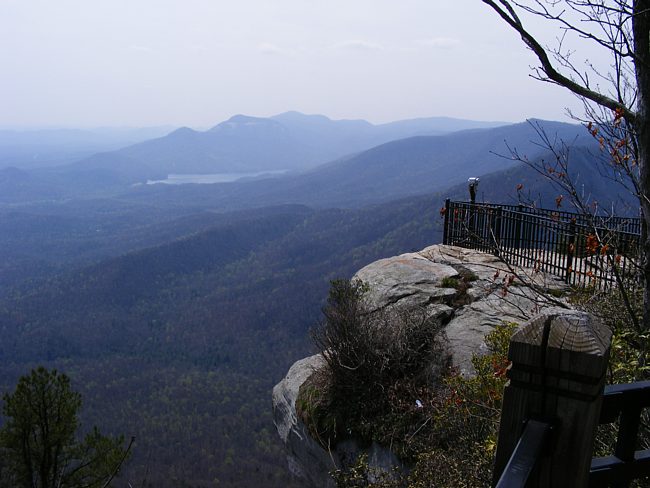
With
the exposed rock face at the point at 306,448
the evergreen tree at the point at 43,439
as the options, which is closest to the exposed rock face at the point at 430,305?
the exposed rock face at the point at 306,448

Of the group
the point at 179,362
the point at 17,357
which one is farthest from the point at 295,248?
the point at 17,357

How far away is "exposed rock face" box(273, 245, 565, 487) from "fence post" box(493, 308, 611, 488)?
570 centimetres

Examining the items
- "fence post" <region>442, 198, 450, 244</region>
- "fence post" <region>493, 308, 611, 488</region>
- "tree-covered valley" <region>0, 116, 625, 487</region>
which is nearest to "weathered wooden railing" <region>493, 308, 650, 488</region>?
"fence post" <region>493, 308, 611, 488</region>

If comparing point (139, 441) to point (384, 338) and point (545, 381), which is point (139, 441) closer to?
point (384, 338)

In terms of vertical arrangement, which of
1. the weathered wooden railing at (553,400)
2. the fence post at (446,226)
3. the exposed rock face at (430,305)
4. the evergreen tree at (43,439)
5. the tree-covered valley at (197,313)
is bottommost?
the tree-covered valley at (197,313)

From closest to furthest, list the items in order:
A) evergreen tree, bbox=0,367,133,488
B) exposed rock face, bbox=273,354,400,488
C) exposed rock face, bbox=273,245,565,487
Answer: exposed rock face, bbox=273,354,400,488 < exposed rock face, bbox=273,245,565,487 < evergreen tree, bbox=0,367,133,488

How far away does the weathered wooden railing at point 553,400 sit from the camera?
1.53m

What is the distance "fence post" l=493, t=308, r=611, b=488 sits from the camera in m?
1.53

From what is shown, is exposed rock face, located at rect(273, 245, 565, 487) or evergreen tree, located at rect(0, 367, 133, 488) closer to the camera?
exposed rock face, located at rect(273, 245, 565, 487)

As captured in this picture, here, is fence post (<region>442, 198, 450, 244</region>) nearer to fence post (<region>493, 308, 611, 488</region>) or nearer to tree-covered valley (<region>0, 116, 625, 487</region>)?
fence post (<region>493, 308, 611, 488</region>)

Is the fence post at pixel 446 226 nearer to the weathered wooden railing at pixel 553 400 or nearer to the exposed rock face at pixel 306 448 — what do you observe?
the exposed rock face at pixel 306 448

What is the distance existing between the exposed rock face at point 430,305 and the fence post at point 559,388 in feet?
18.7

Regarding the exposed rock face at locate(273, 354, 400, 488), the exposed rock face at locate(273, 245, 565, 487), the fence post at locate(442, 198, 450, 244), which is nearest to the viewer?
the exposed rock face at locate(273, 354, 400, 488)

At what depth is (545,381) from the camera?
1580 millimetres
